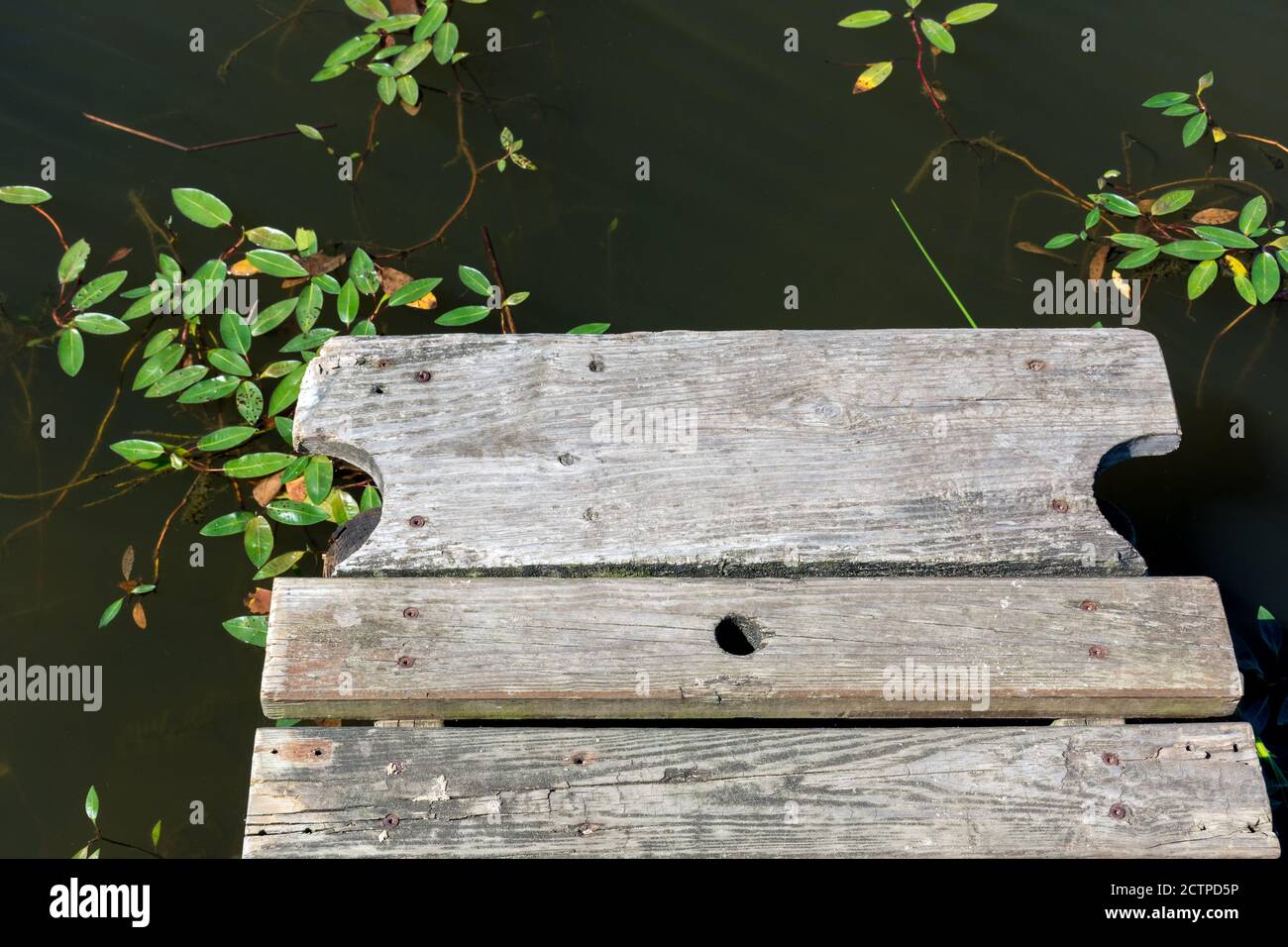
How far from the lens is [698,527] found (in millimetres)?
2203

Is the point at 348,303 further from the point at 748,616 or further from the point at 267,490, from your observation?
the point at 748,616

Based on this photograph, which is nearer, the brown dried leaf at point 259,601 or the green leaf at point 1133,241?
the brown dried leaf at point 259,601

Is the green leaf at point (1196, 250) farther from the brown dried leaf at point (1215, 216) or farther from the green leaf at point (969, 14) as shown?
the green leaf at point (969, 14)

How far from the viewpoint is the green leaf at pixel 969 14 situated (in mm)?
3838

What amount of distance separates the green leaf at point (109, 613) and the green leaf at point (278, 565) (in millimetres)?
374

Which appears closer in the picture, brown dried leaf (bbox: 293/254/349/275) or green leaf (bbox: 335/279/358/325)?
green leaf (bbox: 335/279/358/325)

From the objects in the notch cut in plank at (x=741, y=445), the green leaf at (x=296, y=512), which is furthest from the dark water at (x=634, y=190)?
the notch cut in plank at (x=741, y=445)

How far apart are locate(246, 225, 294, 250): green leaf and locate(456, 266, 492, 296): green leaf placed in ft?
1.78

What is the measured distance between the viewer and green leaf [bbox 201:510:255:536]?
3115mm

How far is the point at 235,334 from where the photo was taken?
3293 millimetres

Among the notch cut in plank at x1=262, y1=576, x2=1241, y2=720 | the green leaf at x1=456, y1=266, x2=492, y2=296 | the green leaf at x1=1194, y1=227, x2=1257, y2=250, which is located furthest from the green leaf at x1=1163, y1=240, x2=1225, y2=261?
the green leaf at x1=456, y1=266, x2=492, y2=296

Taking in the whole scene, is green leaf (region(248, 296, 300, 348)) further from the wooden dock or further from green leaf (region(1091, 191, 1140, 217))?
green leaf (region(1091, 191, 1140, 217))

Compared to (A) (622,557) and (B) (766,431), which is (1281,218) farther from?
(A) (622,557)

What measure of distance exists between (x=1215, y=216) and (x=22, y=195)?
3761mm
